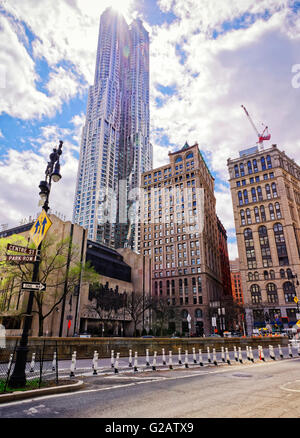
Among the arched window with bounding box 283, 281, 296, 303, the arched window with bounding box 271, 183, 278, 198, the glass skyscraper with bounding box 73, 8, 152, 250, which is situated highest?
the glass skyscraper with bounding box 73, 8, 152, 250

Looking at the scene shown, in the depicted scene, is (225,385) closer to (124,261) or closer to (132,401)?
(132,401)

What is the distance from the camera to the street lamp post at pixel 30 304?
27.9ft

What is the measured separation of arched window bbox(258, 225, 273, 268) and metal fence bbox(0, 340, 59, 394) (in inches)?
3067

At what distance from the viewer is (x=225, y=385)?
9.40 meters

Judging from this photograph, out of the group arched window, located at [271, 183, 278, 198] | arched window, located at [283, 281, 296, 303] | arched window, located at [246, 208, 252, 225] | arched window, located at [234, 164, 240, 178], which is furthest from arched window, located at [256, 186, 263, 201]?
arched window, located at [283, 281, 296, 303]

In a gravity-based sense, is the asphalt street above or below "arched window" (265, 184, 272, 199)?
below

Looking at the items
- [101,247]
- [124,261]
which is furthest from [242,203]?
[101,247]

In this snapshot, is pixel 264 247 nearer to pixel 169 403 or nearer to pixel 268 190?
pixel 268 190

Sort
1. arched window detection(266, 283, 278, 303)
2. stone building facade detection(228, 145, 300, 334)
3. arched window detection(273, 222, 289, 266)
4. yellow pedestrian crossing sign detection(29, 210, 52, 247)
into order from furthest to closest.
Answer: arched window detection(273, 222, 289, 266) < arched window detection(266, 283, 278, 303) < stone building facade detection(228, 145, 300, 334) < yellow pedestrian crossing sign detection(29, 210, 52, 247)

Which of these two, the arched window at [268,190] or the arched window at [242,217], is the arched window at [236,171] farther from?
the arched window at [242,217]

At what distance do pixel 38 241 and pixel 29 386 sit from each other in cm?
487

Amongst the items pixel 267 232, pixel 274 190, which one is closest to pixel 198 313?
pixel 267 232

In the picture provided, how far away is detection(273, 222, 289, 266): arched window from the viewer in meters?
81.6

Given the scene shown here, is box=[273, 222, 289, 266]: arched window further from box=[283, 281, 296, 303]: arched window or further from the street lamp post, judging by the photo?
the street lamp post
